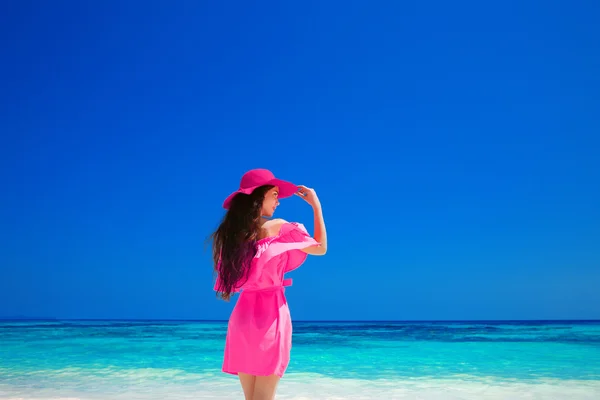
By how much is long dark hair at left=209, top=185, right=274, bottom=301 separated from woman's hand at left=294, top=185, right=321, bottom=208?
0.13 meters

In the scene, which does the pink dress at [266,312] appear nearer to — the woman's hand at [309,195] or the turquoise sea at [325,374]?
the woman's hand at [309,195]

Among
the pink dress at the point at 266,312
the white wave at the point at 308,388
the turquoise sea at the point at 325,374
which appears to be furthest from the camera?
the turquoise sea at the point at 325,374

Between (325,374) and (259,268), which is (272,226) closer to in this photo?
(259,268)

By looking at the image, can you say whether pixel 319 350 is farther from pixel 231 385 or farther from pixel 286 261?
pixel 286 261

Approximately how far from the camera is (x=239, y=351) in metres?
2.38

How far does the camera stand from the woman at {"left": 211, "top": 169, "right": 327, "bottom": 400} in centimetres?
235

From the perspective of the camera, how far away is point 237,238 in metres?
2.38

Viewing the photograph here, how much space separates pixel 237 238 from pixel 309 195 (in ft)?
1.13

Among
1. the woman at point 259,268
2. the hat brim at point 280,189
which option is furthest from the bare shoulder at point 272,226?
the hat brim at point 280,189

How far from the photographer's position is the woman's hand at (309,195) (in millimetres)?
2457

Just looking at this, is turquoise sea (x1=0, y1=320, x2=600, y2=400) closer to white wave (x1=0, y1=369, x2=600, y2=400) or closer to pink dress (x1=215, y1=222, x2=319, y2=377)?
white wave (x1=0, y1=369, x2=600, y2=400)


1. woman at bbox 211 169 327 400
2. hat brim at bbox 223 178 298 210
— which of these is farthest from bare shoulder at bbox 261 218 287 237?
hat brim at bbox 223 178 298 210

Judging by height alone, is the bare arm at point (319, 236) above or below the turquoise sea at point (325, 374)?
above

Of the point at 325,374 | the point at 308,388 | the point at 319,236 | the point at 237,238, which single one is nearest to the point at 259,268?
the point at 237,238
